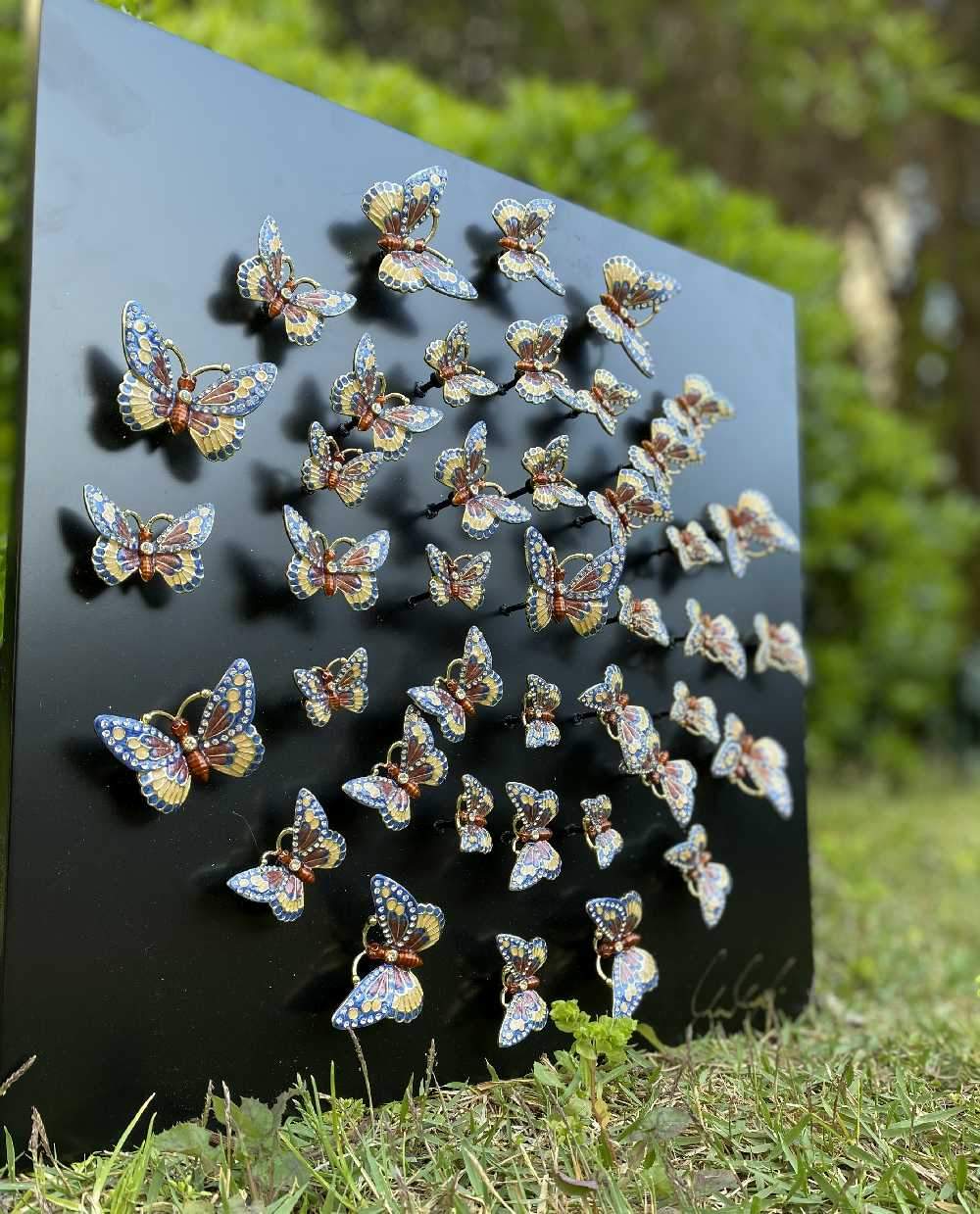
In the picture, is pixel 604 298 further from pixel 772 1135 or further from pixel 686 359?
pixel 772 1135

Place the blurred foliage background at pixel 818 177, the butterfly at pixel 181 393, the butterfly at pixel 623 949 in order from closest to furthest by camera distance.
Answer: the butterfly at pixel 181 393
the butterfly at pixel 623 949
the blurred foliage background at pixel 818 177

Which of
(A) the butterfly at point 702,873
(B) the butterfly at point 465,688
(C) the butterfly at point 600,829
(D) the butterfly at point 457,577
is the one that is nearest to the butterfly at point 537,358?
(D) the butterfly at point 457,577

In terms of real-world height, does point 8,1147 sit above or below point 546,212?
below

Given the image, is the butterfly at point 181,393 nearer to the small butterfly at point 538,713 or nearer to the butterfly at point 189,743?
the butterfly at point 189,743

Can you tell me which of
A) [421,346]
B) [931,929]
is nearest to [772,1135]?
[421,346]

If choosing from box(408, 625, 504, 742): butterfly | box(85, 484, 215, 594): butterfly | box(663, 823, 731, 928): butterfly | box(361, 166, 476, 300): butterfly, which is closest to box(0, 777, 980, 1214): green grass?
box(663, 823, 731, 928): butterfly

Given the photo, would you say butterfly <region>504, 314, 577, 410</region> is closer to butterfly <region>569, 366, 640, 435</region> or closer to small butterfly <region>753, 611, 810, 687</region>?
butterfly <region>569, 366, 640, 435</region>
